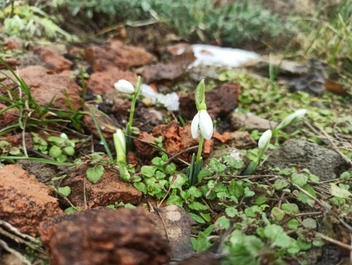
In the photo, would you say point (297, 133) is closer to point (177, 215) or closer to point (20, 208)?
point (177, 215)

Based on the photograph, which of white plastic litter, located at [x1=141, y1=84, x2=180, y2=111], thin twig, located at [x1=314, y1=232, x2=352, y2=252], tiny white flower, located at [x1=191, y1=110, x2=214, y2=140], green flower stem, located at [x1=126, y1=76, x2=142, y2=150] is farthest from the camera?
white plastic litter, located at [x1=141, y1=84, x2=180, y2=111]

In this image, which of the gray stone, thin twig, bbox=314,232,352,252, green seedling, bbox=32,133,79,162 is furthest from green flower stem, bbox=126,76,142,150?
thin twig, bbox=314,232,352,252

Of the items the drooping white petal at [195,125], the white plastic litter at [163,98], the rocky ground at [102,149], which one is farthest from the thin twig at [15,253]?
the white plastic litter at [163,98]

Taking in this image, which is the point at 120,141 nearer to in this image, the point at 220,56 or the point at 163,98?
the point at 163,98

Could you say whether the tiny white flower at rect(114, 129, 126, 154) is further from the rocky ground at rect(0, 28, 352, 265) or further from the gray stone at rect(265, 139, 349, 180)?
the gray stone at rect(265, 139, 349, 180)

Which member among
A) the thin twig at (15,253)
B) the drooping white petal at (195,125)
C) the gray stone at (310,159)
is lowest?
the gray stone at (310,159)

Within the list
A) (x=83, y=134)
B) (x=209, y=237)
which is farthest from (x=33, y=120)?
(x=209, y=237)

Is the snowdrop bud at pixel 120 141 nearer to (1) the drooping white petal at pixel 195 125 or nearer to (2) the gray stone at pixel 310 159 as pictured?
(1) the drooping white petal at pixel 195 125
